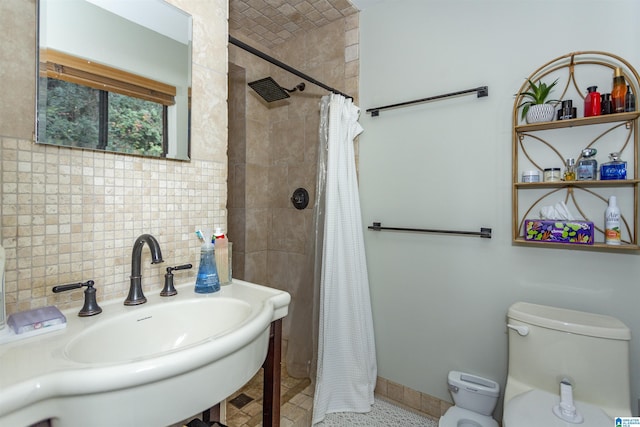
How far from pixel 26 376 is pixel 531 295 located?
1.80 metres

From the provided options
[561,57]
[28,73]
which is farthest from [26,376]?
[561,57]

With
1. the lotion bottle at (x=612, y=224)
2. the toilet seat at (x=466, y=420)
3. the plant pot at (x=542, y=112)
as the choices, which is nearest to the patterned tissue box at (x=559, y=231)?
the lotion bottle at (x=612, y=224)

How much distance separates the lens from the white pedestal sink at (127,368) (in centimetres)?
53

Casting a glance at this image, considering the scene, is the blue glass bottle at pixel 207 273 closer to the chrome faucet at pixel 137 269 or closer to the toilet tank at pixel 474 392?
the chrome faucet at pixel 137 269

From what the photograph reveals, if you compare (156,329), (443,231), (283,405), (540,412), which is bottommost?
(283,405)

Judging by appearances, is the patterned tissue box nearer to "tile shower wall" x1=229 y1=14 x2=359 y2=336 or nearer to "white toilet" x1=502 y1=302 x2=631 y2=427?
"white toilet" x1=502 y1=302 x2=631 y2=427

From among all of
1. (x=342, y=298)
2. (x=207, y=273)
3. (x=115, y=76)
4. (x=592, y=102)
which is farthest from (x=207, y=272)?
(x=592, y=102)

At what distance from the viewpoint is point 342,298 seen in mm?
1746

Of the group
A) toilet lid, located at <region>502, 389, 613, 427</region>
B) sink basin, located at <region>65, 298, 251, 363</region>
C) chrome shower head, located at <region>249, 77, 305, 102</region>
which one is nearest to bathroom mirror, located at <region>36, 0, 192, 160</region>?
sink basin, located at <region>65, 298, 251, 363</region>

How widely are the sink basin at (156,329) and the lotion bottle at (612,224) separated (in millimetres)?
1434

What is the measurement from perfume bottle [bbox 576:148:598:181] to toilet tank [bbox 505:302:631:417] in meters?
0.59

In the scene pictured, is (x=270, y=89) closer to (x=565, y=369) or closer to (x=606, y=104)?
(x=606, y=104)

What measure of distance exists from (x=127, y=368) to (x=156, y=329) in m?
0.39

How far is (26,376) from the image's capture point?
21.1 inches
